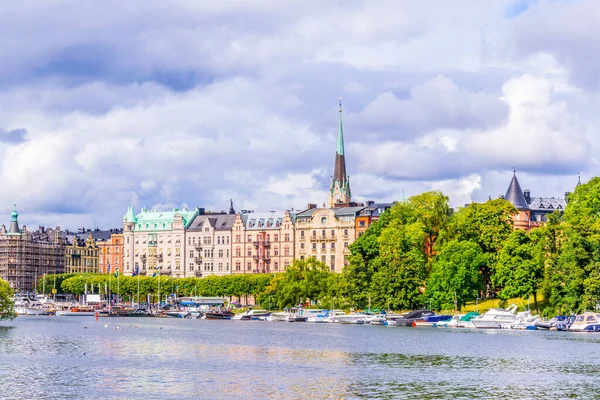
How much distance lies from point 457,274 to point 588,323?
2463 cm

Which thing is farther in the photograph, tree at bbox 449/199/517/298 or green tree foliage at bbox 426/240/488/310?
tree at bbox 449/199/517/298

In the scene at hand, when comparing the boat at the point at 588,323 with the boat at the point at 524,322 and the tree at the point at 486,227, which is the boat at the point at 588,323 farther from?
the tree at the point at 486,227

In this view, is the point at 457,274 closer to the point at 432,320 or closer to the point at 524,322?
the point at 432,320

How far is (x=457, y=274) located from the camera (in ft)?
477

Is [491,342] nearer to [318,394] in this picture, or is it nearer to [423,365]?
[423,365]

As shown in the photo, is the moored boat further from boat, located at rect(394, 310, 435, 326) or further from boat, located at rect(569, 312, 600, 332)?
boat, located at rect(569, 312, 600, 332)

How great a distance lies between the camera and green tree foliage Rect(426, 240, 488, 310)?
477 feet

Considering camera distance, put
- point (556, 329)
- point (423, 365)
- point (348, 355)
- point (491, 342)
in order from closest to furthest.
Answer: point (423, 365)
point (348, 355)
point (491, 342)
point (556, 329)

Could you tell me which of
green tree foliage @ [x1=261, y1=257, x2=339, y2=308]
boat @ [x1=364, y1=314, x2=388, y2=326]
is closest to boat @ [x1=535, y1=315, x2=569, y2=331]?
boat @ [x1=364, y1=314, x2=388, y2=326]

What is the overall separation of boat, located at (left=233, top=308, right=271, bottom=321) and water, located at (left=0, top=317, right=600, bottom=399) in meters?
68.7

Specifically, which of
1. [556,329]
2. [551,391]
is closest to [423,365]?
[551,391]

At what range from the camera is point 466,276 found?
146125 millimetres

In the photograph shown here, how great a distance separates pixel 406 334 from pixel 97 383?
61394 mm

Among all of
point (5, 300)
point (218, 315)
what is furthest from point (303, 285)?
point (5, 300)
